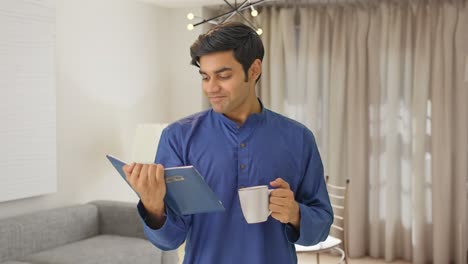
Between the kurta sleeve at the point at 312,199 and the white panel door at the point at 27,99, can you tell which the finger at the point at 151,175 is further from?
the white panel door at the point at 27,99

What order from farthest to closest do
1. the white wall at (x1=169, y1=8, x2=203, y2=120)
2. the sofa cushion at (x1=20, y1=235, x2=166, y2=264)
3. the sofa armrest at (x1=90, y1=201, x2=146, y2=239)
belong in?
1. the white wall at (x1=169, y1=8, x2=203, y2=120)
2. the sofa armrest at (x1=90, y1=201, x2=146, y2=239)
3. the sofa cushion at (x1=20, y1=235, x2=166, y2=264)

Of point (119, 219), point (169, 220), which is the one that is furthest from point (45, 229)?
point (169, 220)

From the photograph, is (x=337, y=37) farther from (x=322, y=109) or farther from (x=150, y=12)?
(x=150, y=12)

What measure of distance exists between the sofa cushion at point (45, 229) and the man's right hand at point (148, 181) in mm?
2491

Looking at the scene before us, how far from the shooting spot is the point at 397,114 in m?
5.00

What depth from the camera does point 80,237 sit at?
158 inches

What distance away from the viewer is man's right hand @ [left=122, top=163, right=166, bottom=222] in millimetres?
1191

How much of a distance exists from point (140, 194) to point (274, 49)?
14.0 ft

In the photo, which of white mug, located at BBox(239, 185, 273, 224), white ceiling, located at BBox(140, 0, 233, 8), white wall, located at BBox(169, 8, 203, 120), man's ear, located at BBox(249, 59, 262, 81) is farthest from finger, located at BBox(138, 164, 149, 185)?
white wall, located at BBox(169, 8, 203, 120)

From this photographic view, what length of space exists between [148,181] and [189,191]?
3.5 inches

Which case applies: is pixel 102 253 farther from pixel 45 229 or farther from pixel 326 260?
pixel 326 260

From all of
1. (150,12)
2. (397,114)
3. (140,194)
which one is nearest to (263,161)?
(140,194)

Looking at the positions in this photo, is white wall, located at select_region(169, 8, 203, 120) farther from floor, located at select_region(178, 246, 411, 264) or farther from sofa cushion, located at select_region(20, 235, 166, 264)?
sofa cushion, located at select_region(20, 235, 166, 264)

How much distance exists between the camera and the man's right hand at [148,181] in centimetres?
119
